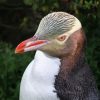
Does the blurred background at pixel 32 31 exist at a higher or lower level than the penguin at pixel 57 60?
lower

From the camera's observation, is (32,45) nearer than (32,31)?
Yes

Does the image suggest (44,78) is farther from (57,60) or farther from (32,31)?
(32,31)

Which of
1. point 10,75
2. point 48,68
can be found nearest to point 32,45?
point 48,68

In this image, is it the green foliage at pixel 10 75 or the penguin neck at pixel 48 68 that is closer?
the penguin neck at pixel 48 68

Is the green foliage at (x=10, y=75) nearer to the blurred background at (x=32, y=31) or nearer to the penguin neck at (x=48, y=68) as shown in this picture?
the blurred background at (x=32, y=31)

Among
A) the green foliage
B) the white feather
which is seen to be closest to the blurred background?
the green foliage

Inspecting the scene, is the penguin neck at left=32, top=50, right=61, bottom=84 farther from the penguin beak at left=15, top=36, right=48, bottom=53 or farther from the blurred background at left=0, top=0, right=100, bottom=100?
the blurred background at left=0, top=0, right=100, bottom=100

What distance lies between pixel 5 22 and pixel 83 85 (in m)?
3.00

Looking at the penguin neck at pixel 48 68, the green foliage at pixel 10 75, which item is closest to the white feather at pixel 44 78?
the penguin neck at pixel 48 68

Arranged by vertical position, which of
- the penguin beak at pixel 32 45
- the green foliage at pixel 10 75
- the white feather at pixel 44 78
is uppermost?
the penguin beak at pixel 32 45

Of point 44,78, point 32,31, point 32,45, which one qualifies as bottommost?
point 32,31

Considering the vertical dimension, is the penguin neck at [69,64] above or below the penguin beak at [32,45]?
below

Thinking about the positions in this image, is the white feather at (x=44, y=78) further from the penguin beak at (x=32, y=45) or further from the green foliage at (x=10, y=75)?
the green foliage at (x=10, y=75)

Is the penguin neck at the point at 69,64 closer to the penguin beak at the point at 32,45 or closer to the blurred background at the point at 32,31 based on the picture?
the penguin beak at the point at 32,45
